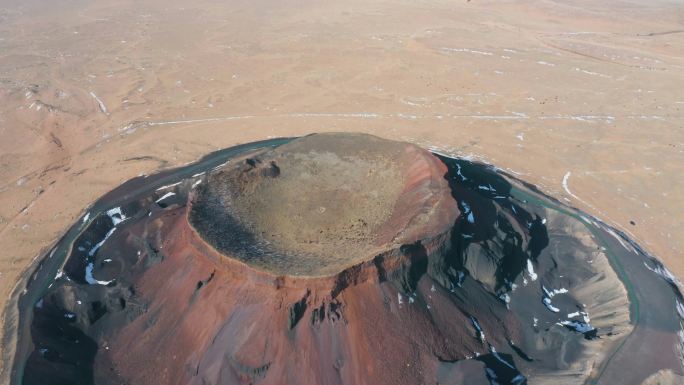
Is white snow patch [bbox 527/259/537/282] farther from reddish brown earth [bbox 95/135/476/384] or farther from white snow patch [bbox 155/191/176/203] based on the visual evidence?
white snow patch [bbox 155/191/176/203]

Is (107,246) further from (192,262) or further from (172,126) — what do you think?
(172,126)

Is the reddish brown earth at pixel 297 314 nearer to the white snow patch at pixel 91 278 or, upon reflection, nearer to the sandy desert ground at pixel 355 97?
the white snow patch at pixel 91 278

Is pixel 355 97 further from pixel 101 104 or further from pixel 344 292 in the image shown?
pixel 344 292

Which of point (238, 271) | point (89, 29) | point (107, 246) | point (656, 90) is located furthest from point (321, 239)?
point (89, 29)

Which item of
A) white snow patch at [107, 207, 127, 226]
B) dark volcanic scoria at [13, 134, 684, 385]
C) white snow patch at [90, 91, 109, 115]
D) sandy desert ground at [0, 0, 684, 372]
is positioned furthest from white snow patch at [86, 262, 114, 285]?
white snow patch at [90, 91, 109, 115]

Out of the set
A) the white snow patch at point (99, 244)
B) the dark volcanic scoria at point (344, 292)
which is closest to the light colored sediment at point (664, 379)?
the dark volcanic scoria at point (344, 292)

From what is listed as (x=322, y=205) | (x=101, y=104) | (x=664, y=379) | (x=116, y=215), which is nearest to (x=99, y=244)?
(x=116, y=215)

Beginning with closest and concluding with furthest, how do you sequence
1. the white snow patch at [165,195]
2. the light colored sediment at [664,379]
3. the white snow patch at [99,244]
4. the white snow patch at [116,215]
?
the light colored sediment at [664,379] → the white snow patch at [99,244] → the white snow patch at [116,215] → the white snow patch at [165,195]
